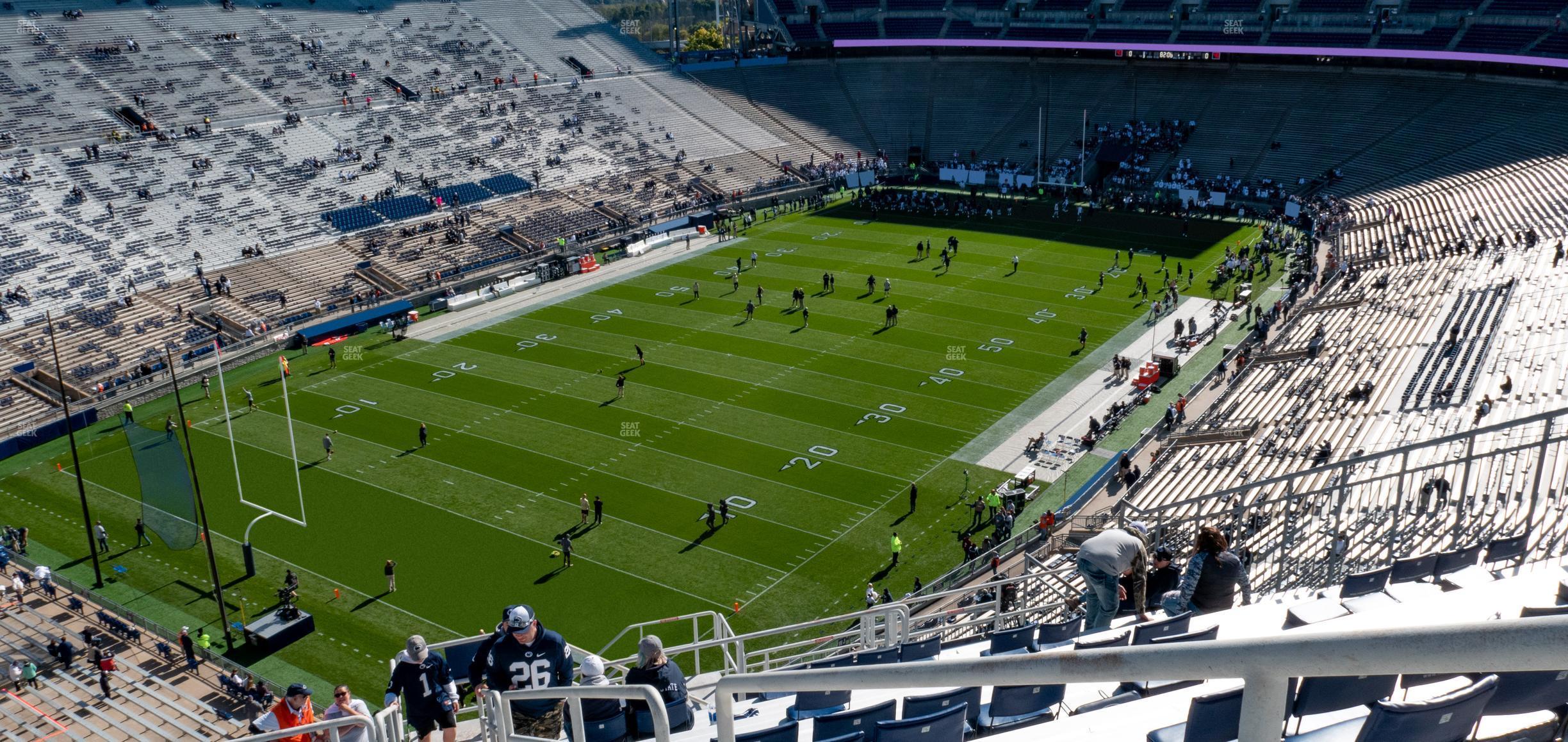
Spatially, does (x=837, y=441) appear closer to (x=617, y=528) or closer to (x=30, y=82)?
(x=617, y=528)

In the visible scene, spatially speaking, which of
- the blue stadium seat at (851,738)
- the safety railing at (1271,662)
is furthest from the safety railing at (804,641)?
the safety railing at (1271,662)

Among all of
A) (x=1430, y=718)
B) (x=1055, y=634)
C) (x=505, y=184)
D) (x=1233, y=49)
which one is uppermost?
(x=1430, y=718)

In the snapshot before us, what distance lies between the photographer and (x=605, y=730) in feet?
27.9

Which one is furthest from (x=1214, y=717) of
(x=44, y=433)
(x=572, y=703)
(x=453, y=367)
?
(x=44, y=433)

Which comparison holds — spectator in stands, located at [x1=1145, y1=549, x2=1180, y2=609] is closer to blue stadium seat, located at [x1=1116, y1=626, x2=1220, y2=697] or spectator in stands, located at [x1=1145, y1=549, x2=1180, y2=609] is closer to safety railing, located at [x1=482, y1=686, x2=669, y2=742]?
blue stadium seat, located at [x1=1116, y1=626, x2=1220, y2=697]

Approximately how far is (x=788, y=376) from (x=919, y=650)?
88.6 feet

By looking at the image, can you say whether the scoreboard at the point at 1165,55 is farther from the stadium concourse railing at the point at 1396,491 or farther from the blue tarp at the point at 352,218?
the stadium concourse railing at the point at 1396,491

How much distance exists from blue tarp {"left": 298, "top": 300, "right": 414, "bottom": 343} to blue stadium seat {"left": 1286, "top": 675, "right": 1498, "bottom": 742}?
4216cm

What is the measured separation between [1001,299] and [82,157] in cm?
3959

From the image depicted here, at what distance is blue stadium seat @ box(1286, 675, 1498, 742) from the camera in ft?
15.4

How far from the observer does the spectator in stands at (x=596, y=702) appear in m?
8.54

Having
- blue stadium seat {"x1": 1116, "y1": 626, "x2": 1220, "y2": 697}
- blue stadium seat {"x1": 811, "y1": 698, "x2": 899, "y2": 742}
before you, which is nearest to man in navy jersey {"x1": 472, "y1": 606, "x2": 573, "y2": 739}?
blue stadium seat {"x1": 811, "y1": 698, "x2": 899, "y2": 742}

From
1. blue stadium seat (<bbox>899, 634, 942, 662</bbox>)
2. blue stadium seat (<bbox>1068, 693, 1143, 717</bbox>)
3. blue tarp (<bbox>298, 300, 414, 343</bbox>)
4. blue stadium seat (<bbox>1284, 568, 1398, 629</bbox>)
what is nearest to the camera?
blue stadium seat (<bbox>1068, 693, 1143, 717</bbox>)

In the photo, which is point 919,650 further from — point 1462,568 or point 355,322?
point 355,322
